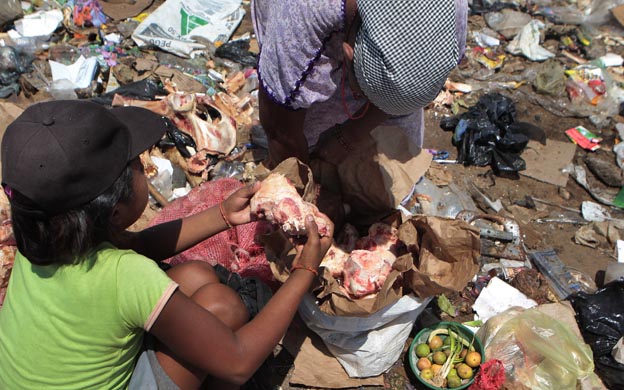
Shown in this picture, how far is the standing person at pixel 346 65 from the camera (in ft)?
6.70

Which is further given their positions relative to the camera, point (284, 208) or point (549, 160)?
point (549, 160)

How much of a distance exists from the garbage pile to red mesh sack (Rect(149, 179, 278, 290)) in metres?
0.01

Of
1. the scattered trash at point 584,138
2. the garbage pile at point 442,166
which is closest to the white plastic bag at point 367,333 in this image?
the garbage pile at point 442,166

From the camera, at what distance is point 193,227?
250cm

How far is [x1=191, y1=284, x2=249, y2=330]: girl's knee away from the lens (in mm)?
2205

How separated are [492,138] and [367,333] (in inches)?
107

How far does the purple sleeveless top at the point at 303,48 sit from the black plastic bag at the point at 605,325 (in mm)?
1856

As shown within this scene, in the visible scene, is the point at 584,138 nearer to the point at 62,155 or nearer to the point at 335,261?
the point at 335,261

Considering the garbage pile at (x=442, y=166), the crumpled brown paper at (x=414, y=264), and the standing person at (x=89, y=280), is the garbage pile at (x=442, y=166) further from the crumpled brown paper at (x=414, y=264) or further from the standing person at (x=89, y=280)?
the standing person at (x=89, y=280)

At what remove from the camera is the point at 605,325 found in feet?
10.4

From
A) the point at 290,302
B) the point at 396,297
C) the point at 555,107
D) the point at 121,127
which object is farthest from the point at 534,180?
the point at 121,127

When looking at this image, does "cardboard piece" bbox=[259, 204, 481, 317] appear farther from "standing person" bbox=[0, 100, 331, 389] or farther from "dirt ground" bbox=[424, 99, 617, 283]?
"dirt ground" bbox=[424, 99, 617, 283]

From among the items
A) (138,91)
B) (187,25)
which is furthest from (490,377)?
(187,25)

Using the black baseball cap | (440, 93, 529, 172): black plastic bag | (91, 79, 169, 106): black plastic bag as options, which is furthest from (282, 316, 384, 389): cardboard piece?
A: (91, 79, 169, 106): black plastic bag
